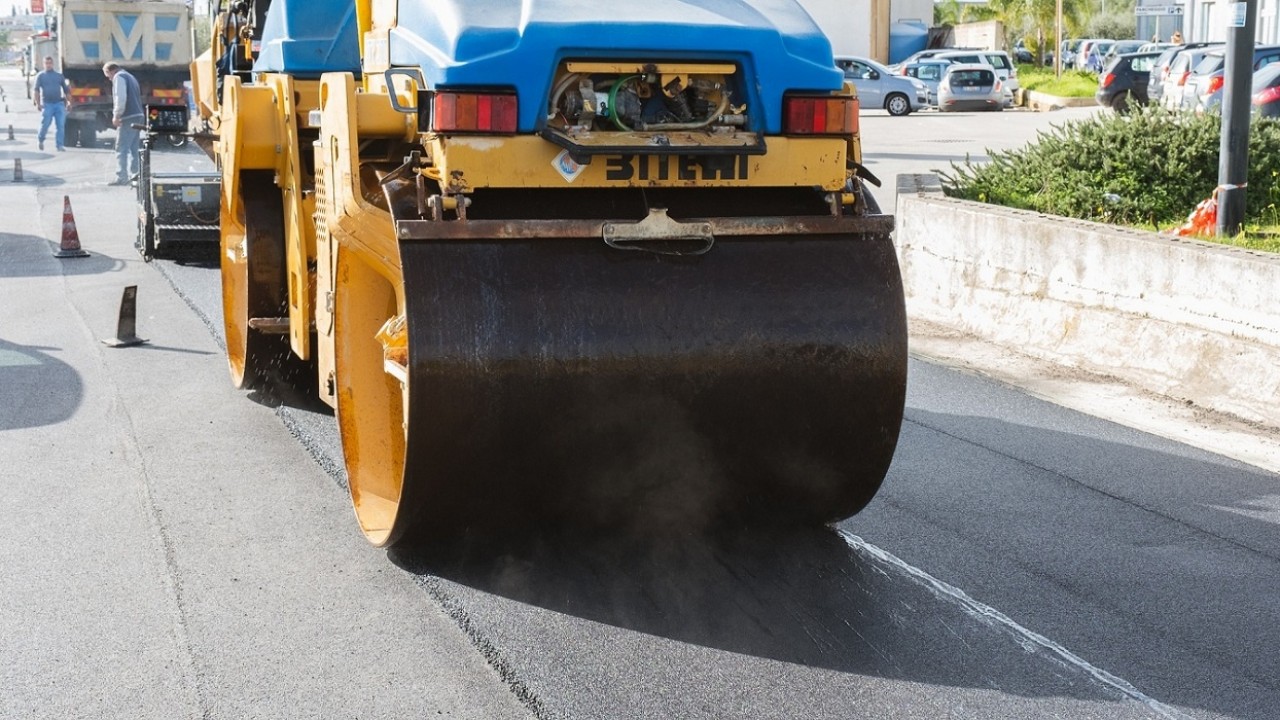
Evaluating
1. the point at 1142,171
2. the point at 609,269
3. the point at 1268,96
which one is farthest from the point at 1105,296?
the point at 1268,96

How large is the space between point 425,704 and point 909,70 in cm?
4026

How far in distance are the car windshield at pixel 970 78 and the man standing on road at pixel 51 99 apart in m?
21.7

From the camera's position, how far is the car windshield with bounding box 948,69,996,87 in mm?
38969

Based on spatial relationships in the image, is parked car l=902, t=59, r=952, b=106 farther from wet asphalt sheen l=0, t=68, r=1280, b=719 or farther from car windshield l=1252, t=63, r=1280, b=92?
wet asphalt sheen l=0, t=68, r=1280, b=719

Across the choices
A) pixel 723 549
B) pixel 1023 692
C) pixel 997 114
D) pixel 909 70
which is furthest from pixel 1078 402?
pixel 909 70

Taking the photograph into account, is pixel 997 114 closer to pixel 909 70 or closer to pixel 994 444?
pixel 909 70

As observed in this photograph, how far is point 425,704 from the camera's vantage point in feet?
14.6

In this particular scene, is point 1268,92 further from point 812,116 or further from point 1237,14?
point 812,116

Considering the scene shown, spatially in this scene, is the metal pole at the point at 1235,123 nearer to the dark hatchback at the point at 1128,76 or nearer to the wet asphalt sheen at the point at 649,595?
the wet asphalt sheen at the point at 649,595

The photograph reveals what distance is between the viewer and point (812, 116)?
552 cm

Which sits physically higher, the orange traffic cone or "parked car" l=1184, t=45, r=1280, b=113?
"parked car" l=1184, t=45, r=1280, b=113

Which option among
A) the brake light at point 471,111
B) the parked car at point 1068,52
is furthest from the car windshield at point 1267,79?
the parked car at point 1068,52

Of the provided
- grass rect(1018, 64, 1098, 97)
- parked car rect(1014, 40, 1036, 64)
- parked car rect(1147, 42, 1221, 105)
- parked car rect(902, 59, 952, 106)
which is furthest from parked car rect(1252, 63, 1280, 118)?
parked car rect(1014, 40, 1036, 64)

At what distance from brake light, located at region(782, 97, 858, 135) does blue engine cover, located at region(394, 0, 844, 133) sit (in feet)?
0.12
